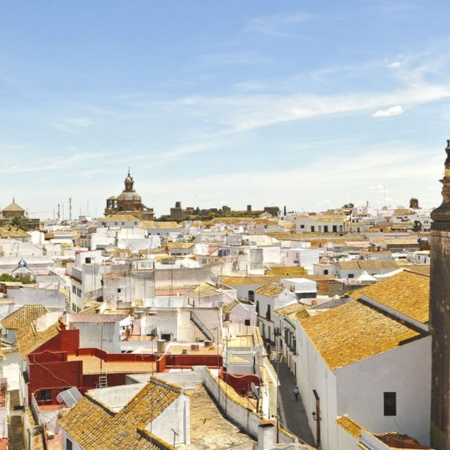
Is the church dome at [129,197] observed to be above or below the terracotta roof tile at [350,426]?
above

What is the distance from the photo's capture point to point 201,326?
87.5 ft

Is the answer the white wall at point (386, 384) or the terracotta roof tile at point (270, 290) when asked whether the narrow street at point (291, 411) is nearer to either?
the white wall at point (386, 384)

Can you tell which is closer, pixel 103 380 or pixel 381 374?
pixel 381 374

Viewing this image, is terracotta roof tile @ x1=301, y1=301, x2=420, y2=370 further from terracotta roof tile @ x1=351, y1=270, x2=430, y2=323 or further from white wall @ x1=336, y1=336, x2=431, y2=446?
terracotta roof tile @ x1=351, y1=270, x2=430, y2=323

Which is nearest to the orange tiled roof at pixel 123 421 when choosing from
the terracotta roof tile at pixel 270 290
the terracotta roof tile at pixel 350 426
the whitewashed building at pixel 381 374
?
the terracotta roof tile at pixel 350 426

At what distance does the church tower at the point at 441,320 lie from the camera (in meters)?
16.6

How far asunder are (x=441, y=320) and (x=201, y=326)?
39.2 ft

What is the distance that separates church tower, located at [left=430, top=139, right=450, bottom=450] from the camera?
16578 millimetres

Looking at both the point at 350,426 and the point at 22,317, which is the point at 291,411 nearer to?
the point at 350,426

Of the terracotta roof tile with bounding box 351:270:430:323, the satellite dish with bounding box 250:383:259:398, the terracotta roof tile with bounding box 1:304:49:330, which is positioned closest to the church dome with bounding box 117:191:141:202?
the terracotta roof tile with bounding box 1:304:49:330

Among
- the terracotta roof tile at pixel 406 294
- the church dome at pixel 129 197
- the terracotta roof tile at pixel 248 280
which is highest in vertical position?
the church dome at pixel 129 197

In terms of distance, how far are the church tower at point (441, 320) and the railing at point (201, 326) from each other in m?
10.9

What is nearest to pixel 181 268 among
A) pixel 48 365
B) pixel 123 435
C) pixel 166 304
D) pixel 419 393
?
pixel 166 304

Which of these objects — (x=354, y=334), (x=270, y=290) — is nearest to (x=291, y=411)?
(x=354, y=334)
